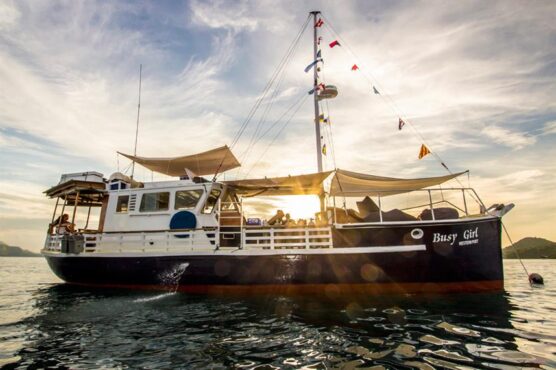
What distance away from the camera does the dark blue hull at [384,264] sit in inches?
379

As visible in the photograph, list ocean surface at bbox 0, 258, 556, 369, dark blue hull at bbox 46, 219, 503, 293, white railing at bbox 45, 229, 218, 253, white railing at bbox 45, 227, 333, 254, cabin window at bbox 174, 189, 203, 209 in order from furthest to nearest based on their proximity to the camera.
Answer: cabin window at bbox 174, 189, 203, 209, white railing at bbox 45, 229, 218, 253, white railing at bbox 45, 227, 333, 254, dark blue hull at bbox 46, 219, 503, 293, ocean surface at bbox 0, 258, 556, 369

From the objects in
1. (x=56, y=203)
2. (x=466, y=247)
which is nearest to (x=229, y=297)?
(x=466, y=247)

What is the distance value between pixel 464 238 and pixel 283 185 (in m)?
6.32

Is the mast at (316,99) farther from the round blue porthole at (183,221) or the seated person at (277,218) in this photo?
the round blue porthole at (183,221)

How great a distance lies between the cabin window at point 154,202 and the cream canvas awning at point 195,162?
2.04 metres

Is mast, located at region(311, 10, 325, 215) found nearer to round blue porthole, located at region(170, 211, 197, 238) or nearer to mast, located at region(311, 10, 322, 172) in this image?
mast, located at region(311, 10, 322, 172)

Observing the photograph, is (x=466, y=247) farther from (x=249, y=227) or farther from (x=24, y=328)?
(x=24, y=328)

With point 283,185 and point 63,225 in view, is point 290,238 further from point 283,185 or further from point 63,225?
point 63,225

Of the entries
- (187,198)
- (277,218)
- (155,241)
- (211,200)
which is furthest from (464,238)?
(155,241)

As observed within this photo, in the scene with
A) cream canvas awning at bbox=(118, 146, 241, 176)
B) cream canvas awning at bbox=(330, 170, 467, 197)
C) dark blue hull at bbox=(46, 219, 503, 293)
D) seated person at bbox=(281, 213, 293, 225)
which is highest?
cream canvas awning at bbox=(118, 146, 241, 176)

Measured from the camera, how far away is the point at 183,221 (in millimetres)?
11703

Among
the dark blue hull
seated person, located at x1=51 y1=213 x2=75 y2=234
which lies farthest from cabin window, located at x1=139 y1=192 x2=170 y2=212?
seated person, located at x1=51 y1=213 x2=75 y2=234

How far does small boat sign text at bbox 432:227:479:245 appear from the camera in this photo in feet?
31.6

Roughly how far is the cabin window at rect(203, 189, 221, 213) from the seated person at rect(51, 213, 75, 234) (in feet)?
19.5
